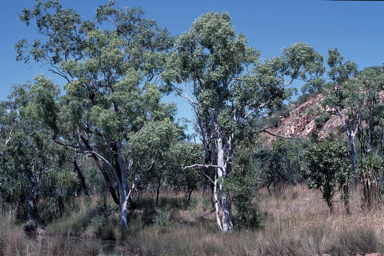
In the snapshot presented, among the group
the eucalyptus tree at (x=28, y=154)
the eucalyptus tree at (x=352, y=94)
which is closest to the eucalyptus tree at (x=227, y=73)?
the eucalyptus tree at (x=352, y=94)

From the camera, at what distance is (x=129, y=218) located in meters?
20.8

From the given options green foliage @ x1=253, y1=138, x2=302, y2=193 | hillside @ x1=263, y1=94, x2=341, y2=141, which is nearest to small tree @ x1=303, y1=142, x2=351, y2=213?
green foliage @ x1=253, y1=138, x2=302, y2=193

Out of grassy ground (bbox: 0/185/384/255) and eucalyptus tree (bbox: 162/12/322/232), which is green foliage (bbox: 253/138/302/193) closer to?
grassy ground (bbox: 0/185/384/255)

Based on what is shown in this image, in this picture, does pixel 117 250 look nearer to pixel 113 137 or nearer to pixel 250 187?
pixel 113 137

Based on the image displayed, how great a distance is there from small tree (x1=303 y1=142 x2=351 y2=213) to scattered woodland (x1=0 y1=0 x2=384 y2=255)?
0.05m

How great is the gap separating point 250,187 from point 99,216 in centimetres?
1091

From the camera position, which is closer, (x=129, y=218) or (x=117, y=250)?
(x=117, y=250)

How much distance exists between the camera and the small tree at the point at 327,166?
12.1 metres

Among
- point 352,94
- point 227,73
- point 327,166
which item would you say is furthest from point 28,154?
point 352,94

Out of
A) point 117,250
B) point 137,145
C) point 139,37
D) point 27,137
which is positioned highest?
point 139,37

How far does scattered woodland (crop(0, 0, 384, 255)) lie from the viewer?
10266 mm

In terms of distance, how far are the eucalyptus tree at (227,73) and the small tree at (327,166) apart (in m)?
4.29

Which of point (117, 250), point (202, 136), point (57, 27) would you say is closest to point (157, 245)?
point (117, 250)

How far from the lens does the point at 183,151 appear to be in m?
16.7
